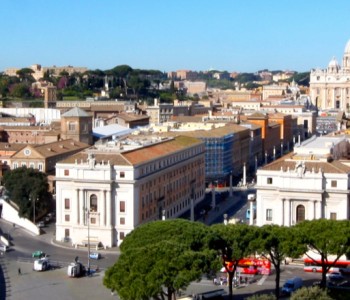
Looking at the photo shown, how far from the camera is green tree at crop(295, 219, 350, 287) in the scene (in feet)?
79.2

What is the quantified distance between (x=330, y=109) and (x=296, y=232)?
7816cm

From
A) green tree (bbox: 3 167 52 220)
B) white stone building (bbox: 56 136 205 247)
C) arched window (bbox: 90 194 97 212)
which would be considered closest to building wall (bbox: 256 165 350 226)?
white stone building (bbox: 56 136 205 247)

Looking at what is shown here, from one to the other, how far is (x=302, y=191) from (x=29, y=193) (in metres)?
14.4

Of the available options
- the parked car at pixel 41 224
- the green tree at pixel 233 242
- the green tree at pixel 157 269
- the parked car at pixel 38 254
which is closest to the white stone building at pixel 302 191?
the green tree at pixel 233 242

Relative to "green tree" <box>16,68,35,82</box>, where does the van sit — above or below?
below

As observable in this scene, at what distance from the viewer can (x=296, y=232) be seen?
24.3 m

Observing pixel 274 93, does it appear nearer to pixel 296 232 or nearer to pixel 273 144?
pixel 273 144

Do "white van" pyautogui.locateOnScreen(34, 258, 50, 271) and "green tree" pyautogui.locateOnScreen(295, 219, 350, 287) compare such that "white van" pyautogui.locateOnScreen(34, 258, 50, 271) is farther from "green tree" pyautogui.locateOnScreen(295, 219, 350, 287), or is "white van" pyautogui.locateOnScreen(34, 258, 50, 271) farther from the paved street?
"green tree" pyautogui.locateOnScreen(295, 219, 350, 287)

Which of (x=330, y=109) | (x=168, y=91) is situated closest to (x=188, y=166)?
(x=330, y=109)

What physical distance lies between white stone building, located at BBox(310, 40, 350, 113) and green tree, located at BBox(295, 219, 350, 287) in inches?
3043

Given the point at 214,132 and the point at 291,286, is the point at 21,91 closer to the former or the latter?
the point at 214,132

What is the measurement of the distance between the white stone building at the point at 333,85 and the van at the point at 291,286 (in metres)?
76.5

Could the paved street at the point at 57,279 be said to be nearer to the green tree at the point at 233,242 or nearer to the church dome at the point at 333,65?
the green tree at the point at 233,242

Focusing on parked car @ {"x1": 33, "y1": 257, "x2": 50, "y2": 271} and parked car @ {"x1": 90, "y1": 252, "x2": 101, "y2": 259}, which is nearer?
parked car @ {"x1": 33, "y1": 257, "x2": 50, "y2": 271}
